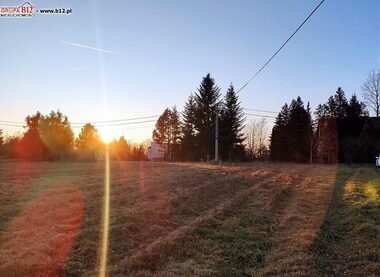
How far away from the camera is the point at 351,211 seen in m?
12.6

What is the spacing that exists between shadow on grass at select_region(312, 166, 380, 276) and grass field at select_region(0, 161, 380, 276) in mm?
20

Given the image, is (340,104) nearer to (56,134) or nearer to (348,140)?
(348,140)

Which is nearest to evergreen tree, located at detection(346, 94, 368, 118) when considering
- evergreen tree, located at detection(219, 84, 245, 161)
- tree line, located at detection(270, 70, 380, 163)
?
tree line, located at detection(270, 70, 380, 163)

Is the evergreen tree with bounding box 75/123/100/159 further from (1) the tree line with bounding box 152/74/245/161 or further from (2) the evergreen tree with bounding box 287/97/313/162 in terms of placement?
(2) the evergreen tree with bounding box 287/97/313/162

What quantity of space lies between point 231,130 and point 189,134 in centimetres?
688

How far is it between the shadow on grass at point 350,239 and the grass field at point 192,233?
0.07 ft

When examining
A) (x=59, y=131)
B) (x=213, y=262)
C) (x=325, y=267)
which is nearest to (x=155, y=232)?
(x=213, y=262)

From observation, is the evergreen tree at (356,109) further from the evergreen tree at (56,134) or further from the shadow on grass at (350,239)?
the shadow on grass at (350,239)

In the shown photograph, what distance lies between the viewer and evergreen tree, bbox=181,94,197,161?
64938 mm

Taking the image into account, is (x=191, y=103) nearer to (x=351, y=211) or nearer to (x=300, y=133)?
(x=300, y=133)

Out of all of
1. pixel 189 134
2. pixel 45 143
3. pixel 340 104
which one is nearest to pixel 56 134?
pixel 45 143

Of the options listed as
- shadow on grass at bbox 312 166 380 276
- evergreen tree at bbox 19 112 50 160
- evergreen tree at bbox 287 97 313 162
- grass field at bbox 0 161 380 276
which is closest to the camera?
shadow on grass at bbox 312 166 380 276

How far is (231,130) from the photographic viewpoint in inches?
2502

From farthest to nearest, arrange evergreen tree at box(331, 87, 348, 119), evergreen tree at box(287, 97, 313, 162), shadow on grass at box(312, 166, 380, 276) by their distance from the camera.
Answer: evergreen tree at box(331, 87, 348, 119) → evergreen tree at box(287, 97, 313, 162) → shadow on grass at box(312, 166, 380, 276)
